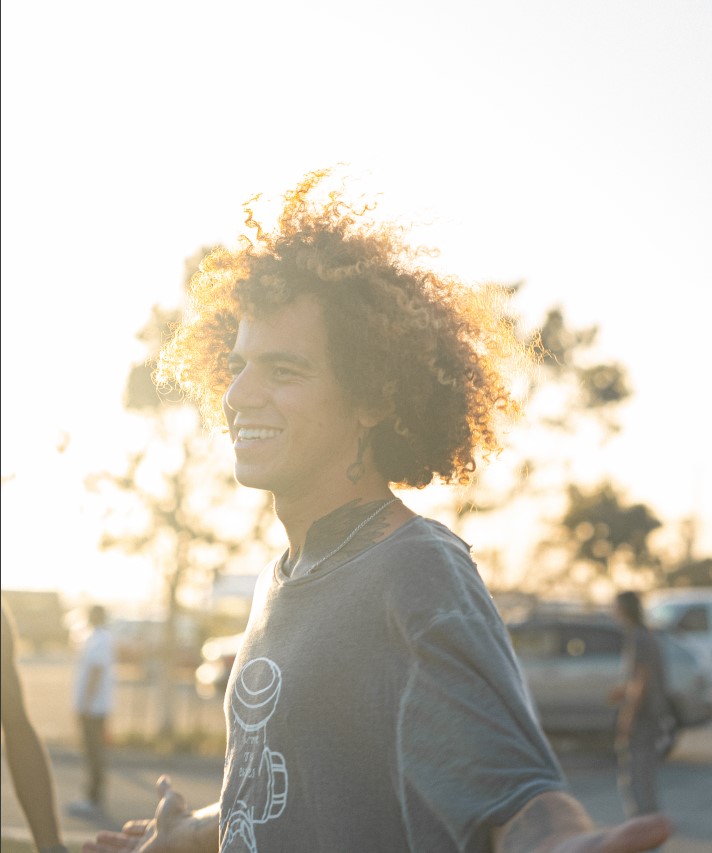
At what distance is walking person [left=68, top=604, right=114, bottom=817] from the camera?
478 inches

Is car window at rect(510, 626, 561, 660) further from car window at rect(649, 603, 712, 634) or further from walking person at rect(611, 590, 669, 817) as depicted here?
walking person at rect(611, 590, 669, 817)

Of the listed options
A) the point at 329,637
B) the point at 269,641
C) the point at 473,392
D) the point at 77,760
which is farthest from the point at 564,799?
the point at 77,760

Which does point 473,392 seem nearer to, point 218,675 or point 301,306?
point 301,306

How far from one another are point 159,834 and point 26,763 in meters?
0.78

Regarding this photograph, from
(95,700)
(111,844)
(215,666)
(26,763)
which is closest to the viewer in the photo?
(111,844)

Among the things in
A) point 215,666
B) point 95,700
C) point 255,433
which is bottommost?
point 215,666

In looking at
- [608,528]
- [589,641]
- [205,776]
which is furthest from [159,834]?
[608,528]

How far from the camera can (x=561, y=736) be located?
1914cm

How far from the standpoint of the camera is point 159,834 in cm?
269

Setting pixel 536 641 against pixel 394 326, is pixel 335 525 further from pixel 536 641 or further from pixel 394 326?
pixel 536 641

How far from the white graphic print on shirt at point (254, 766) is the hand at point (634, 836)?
70 centimetres

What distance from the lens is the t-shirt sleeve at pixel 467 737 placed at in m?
1.74

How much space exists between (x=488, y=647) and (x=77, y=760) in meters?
16.0

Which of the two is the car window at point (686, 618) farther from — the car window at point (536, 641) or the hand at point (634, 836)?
the hand at point (634, 836)
